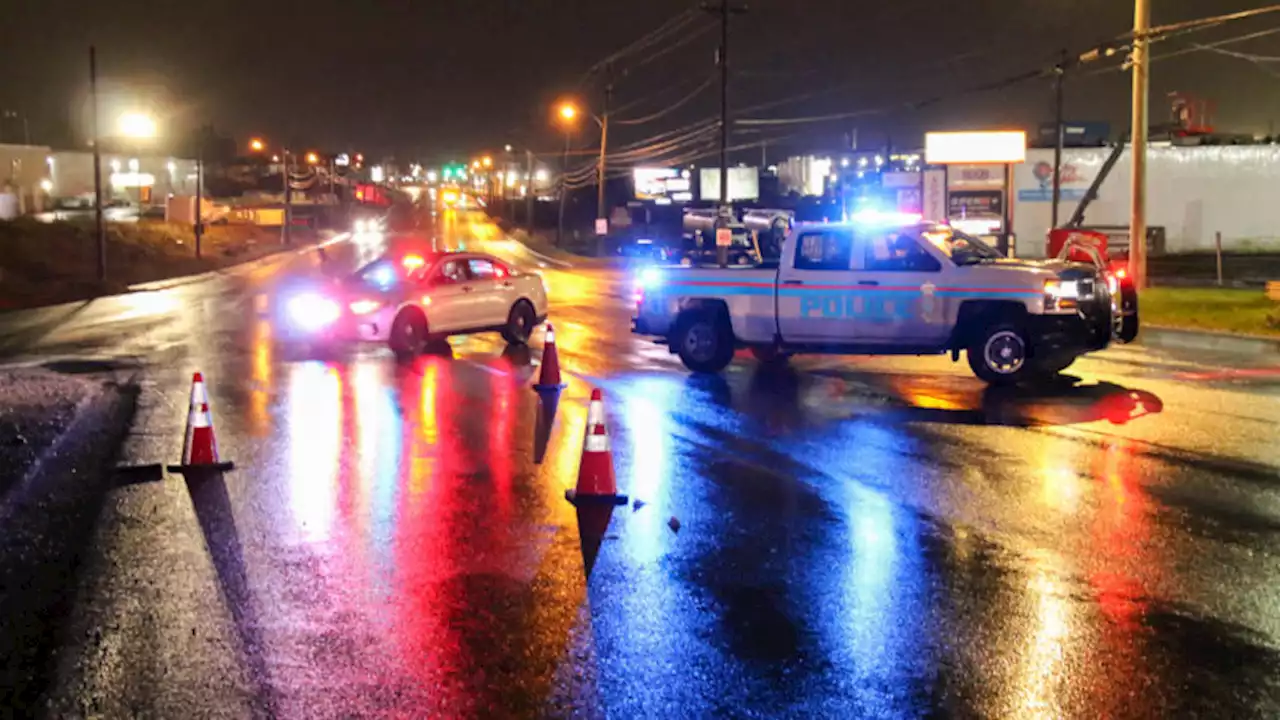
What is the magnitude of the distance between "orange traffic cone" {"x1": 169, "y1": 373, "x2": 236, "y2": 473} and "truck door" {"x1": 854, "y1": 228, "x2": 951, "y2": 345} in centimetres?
817

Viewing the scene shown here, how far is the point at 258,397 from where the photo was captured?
14.2m

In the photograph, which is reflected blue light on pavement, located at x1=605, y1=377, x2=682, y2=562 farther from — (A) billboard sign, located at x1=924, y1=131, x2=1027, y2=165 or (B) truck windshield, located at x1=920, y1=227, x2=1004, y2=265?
(A) billboard sign, located at x1=924, y1=131, x2=1027, y2=165

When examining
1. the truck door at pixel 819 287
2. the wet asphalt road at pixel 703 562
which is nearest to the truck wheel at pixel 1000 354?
the wet asphalt road at pixel 703 562

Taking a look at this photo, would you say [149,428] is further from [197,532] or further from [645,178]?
[645,178]

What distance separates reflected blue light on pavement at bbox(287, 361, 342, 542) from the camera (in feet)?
28.0

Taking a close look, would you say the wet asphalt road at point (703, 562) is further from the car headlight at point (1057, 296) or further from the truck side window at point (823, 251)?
the truck side window at point (823, 251)

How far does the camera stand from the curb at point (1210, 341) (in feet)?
62.3

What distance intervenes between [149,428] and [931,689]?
30.9 feet

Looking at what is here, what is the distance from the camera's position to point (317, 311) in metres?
19.7

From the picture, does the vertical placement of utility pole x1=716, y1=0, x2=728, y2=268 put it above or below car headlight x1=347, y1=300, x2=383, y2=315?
above

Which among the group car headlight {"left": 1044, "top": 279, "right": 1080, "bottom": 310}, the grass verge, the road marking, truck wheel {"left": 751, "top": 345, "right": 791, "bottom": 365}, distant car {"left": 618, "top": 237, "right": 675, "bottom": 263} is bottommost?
the road marking

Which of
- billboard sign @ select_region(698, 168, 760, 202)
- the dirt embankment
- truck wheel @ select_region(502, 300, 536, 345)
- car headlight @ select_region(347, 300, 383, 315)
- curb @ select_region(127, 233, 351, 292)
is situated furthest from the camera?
billboard sign @ select_region(698, 168, 760, 202)

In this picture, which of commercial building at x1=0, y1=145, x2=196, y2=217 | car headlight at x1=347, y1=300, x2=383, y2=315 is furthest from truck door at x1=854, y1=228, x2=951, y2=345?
commercial building at x1=0, y1=145, x2=196, y2=217

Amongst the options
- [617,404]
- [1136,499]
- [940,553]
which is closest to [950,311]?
[617,404]
